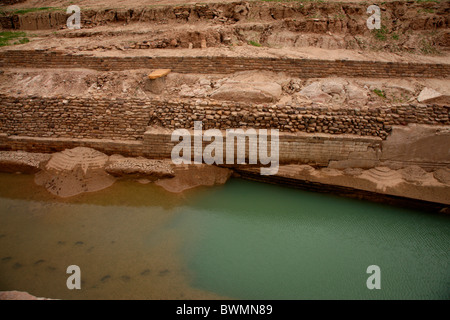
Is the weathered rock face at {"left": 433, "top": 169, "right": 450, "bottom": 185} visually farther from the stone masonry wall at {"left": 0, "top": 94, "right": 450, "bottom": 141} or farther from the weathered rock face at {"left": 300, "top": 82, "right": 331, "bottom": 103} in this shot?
the weathered rock face at {"left": 300, "top": 82, "right": 331, "bottom": 103}

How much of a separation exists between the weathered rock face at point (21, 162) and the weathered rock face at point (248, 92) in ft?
13.4

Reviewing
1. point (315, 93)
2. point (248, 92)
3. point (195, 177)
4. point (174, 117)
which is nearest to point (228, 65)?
point (248, 92)

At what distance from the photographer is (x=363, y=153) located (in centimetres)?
549

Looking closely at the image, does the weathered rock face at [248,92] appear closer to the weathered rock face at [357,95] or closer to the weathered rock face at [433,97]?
the weathered rock face at [357,95]

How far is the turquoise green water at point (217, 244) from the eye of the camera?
3.70 meters

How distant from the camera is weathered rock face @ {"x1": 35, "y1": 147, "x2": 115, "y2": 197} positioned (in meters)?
5.48

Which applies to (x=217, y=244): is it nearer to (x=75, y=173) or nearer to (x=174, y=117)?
(x=174, y=117)

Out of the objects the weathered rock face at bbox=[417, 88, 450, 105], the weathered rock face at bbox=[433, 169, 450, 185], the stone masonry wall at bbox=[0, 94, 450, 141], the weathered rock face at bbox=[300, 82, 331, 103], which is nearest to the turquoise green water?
the weathered rock face at bbox=[433, 169, 450, 185]

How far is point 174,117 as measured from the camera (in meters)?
6.00

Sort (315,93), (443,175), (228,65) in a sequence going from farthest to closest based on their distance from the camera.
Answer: (228,65)
(315,93)
(443,175)

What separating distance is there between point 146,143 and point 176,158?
0.74 m

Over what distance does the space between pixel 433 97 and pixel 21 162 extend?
8741 mm

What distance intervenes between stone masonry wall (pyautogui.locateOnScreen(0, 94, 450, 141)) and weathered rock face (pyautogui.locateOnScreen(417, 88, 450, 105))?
32cm

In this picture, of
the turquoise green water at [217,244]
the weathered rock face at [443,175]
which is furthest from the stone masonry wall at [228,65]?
the turquoise green water at [217,244]
